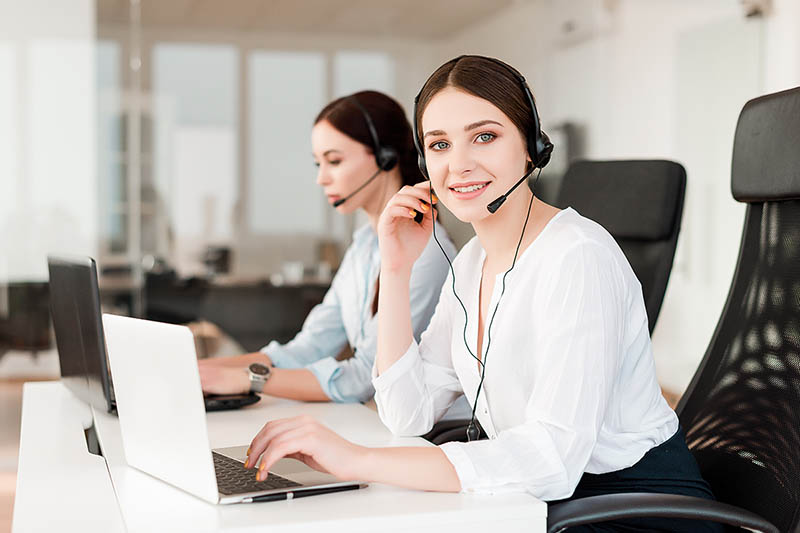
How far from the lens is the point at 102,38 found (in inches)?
178

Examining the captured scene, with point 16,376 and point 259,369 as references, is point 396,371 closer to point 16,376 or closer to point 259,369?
point 259,369

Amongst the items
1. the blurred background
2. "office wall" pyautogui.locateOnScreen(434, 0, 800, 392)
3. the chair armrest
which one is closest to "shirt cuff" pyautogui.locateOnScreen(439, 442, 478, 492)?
the chair armrest

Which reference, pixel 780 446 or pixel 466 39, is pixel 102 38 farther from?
pixel 780 446

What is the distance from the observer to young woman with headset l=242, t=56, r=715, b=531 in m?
1.18

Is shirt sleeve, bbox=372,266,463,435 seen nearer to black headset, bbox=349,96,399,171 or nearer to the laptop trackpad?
the laptop trackpad

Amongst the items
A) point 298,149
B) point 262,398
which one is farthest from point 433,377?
point 298,149

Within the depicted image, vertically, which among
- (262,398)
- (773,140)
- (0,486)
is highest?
(773,140)

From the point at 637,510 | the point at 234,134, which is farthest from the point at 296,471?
the point at 234,134

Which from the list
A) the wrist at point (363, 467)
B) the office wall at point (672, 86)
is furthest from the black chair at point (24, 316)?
the wrist at point (363, 467)

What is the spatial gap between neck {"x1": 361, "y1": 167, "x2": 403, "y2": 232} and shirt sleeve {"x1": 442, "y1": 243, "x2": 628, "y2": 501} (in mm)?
1016

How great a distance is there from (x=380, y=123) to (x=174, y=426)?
127 centimetres

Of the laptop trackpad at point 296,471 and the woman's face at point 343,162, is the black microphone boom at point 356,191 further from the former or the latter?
the laptop trackpad at point 296,471

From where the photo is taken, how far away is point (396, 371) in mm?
1534

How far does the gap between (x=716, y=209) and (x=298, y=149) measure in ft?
7.19
